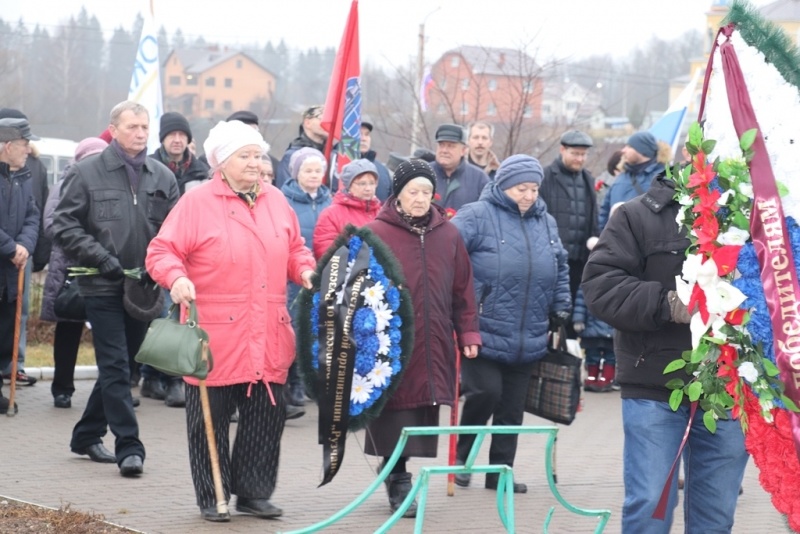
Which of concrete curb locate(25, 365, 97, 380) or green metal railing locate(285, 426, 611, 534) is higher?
green metal railing locate(285, 426, 611, 534)

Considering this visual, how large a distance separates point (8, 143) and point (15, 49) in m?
22.5

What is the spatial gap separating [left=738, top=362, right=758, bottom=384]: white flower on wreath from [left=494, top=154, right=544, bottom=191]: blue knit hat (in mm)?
3648

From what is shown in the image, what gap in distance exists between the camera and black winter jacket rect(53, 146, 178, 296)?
7926 millimetres

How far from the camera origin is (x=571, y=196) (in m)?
12.0

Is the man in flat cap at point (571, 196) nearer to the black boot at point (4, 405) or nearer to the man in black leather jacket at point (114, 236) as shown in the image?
the man in black leather jacket at point (114, 236)

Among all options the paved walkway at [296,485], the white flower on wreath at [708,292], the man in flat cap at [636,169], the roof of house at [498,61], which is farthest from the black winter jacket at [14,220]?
the roof of house at [498,61]

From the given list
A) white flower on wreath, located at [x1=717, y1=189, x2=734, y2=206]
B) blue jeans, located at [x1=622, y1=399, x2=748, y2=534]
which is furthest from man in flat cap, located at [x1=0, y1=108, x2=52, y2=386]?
white flower on wreath, located at [x1=717, y1=189, x2=734, y2=206]

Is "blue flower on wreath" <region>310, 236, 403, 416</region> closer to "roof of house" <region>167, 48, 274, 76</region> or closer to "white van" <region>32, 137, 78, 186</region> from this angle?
"white van" <region>32, 137, 78, 186</region>

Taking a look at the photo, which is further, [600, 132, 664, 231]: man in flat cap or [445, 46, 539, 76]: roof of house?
[445, 46, 539, 76]: roof of house

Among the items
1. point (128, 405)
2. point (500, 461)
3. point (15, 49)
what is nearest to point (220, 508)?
point (128, 405)

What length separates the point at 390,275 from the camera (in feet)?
23.4

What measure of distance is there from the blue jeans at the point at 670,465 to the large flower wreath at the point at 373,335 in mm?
1964

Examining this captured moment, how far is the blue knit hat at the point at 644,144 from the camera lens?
1176cm

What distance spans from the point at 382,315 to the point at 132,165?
2.06m
